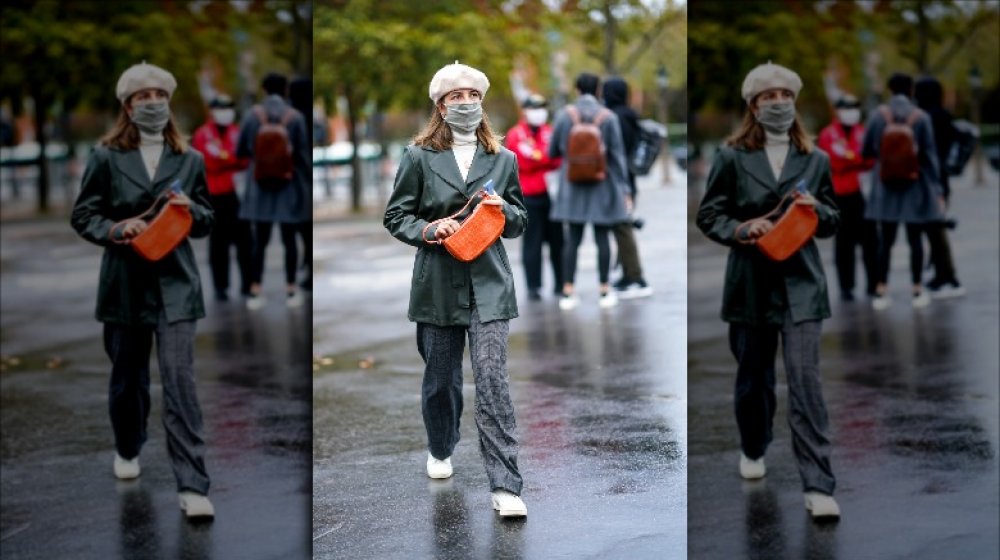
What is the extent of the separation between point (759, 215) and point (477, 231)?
209cm

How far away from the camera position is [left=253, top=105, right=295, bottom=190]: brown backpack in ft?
37.1

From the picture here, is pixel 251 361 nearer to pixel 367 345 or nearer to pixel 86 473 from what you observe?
pixel 86 473

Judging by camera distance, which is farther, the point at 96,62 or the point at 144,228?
the point at 96,62

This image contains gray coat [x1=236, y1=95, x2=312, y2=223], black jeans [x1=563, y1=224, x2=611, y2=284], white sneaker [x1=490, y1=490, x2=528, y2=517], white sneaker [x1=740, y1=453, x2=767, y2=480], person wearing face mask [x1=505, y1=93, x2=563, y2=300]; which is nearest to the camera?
white sneaker [x1=490, y1=490, x2=528, y2=517]

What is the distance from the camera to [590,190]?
31.9 feet

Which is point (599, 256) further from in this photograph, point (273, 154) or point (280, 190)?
point (280, 190)

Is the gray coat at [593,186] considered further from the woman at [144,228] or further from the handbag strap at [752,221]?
the woman at [144,228]

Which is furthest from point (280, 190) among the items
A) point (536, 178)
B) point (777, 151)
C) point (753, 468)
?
point (777, 151)

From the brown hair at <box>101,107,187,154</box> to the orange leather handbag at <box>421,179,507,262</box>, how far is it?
232 cm

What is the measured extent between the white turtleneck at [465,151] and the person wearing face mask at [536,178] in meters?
0.89

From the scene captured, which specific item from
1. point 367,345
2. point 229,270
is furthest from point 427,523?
point 229,270

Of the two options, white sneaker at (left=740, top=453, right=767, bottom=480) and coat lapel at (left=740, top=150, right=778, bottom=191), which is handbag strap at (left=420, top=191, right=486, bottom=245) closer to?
coat lapel at (left=740, top=150, right=778, bottom=191)

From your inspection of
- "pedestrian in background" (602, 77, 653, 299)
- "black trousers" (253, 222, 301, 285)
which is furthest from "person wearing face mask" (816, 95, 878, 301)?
"pedestrian in background" (602, 77, 653, 299)

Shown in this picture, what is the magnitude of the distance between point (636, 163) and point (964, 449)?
227 cm
